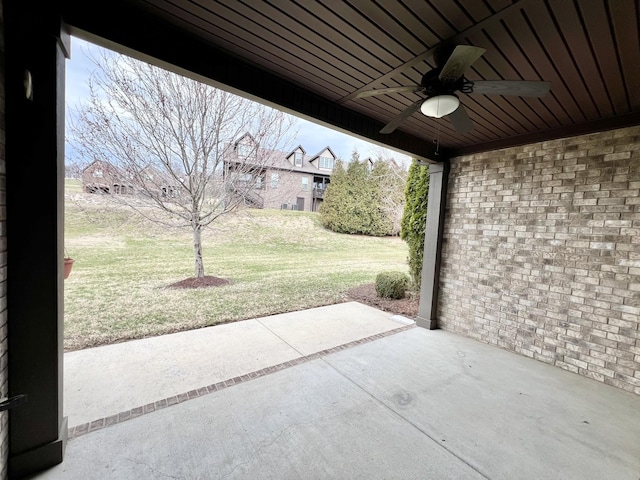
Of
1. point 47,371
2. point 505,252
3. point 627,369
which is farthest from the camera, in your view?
point 505,252

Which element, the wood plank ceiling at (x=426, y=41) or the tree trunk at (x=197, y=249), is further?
the tree trunk at (x=197, y=249)

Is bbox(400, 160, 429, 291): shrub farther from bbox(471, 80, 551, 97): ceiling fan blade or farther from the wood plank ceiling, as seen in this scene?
bbox(471, 80, 551, 97): ceiling fan blade

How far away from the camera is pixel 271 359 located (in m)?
3.27

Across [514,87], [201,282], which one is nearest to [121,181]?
[201,282]

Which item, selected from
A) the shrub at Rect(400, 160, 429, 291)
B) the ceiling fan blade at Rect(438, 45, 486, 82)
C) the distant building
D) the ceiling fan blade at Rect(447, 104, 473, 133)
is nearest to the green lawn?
the distant building

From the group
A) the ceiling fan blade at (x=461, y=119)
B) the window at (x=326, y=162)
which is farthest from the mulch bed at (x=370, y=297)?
the window at (x=326, y=162)

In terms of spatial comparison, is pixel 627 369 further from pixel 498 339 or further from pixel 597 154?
pixel 597 154

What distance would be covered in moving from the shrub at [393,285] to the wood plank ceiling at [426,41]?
3.85 metres

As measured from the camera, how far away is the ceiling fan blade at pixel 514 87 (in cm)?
179

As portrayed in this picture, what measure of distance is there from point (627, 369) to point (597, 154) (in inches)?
90.6

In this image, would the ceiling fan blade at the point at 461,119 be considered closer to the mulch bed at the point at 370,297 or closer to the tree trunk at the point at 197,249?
the mulch bed at the point at 370,297

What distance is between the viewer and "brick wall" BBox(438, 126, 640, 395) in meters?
2.96

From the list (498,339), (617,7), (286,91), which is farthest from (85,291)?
(617,7)

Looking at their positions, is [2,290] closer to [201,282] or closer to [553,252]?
[553,252]
